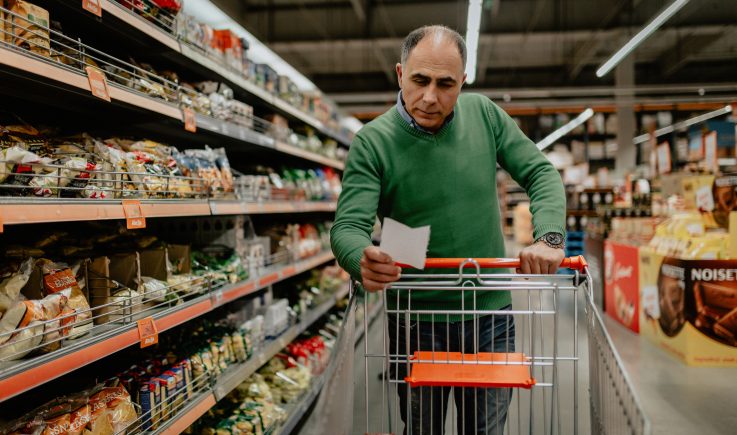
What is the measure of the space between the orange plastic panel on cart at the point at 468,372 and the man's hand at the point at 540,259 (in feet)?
0.81

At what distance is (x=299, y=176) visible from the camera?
426 cm

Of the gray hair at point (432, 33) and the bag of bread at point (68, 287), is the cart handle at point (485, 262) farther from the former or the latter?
the bag of bread at point (68, 287)

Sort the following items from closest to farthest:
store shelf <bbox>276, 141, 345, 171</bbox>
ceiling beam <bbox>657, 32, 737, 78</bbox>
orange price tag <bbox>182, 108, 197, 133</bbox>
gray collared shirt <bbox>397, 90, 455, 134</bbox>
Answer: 1. gray collared shirt <bbox>397, 90, 455, 134</bbox>
2. orange price tag <bbox>182, 108, 197, 133</bbox>
3. store shelf <bbox>276, 141, 345, 171</bbox>
4. ceiling beam <bbox>657, 32, 737, 78</bbox>

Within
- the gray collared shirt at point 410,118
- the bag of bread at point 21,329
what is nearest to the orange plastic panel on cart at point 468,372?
the gray collared shirt at point 410,118

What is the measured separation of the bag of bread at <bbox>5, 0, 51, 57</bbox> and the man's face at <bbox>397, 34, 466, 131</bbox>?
41.8 inches

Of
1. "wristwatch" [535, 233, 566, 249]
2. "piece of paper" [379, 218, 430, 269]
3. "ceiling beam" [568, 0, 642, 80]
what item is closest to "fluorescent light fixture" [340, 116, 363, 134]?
"wristwatch" [535, 233, 566, 249]

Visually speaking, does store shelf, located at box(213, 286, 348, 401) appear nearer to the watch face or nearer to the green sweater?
the green sweater

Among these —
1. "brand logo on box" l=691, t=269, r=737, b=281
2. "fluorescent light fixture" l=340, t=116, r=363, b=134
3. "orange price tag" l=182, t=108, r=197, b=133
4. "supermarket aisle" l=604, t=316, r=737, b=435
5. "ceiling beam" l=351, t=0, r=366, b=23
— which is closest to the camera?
"orange price tag" l=182, t=108, r=197, b=133

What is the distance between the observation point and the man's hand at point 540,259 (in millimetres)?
1359

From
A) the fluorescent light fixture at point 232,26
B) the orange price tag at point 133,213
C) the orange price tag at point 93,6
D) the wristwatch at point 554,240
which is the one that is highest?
the fluorescent light fixture at point 232,26

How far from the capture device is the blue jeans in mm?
1537

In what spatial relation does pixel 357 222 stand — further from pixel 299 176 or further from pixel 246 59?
pixel 299 176

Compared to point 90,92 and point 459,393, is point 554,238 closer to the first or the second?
point 459,393

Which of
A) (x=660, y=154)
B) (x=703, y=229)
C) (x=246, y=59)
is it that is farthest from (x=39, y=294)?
(x=660, y=154)
